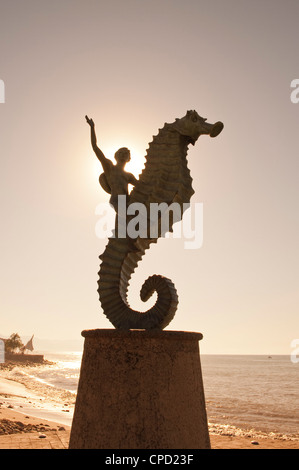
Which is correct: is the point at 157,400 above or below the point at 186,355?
below

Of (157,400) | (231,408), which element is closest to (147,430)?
(157,400)

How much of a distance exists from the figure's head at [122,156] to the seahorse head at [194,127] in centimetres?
71

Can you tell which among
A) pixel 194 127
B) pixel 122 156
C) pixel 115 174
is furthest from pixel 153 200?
pixel 194 127

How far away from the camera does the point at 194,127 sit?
492 centimetres

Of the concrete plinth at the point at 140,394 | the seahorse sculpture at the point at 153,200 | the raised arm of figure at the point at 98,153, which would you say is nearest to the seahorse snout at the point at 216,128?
the seahorse sculpture at the point at 153,200

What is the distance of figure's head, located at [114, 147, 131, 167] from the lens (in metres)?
5.27

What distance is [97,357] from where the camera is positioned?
13.4 ft

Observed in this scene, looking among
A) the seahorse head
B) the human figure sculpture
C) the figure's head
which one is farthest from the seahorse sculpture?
the figure's head

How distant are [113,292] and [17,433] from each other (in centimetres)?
660

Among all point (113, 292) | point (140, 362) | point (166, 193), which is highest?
point (166, 193)

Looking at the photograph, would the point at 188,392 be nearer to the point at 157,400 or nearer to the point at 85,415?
the point at 157,400

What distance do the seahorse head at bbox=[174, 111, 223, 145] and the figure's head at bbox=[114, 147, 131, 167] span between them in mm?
706

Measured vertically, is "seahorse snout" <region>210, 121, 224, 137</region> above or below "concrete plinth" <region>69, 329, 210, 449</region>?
above

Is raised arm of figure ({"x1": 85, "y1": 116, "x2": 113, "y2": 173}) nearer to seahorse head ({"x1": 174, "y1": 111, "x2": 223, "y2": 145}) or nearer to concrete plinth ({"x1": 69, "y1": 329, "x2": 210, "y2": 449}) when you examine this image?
seahorse head ({"x1": 174, "y1": 111, "x2": 223, "y2": 145})
